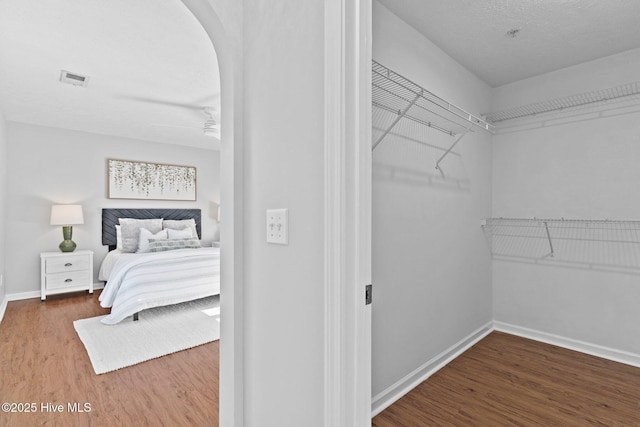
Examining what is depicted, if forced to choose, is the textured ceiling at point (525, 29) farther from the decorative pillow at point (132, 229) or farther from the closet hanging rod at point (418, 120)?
the decorative pillow at point (132, 229)

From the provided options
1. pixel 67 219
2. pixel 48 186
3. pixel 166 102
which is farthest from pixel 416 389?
pixel 48 186

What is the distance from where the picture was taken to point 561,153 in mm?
2789

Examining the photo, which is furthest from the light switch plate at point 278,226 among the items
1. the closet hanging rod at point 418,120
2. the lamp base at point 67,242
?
the lamp base at point 67,242

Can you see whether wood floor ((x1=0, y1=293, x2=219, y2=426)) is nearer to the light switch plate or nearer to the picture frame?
the light switch plate

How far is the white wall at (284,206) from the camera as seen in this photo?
961 mm

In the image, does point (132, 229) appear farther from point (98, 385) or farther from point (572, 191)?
point (572, 191)

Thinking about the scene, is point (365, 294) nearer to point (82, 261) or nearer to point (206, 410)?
point (206, 410)

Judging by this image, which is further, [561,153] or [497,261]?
[497,261]

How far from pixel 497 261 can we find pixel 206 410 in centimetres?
277

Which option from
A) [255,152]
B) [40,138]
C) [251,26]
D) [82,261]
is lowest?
[82,261]

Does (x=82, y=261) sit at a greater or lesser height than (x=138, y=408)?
greater

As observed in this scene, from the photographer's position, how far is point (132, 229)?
4.72 m

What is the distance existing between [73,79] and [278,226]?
3.01 meters

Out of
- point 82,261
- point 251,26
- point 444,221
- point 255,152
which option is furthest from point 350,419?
point 82,261
